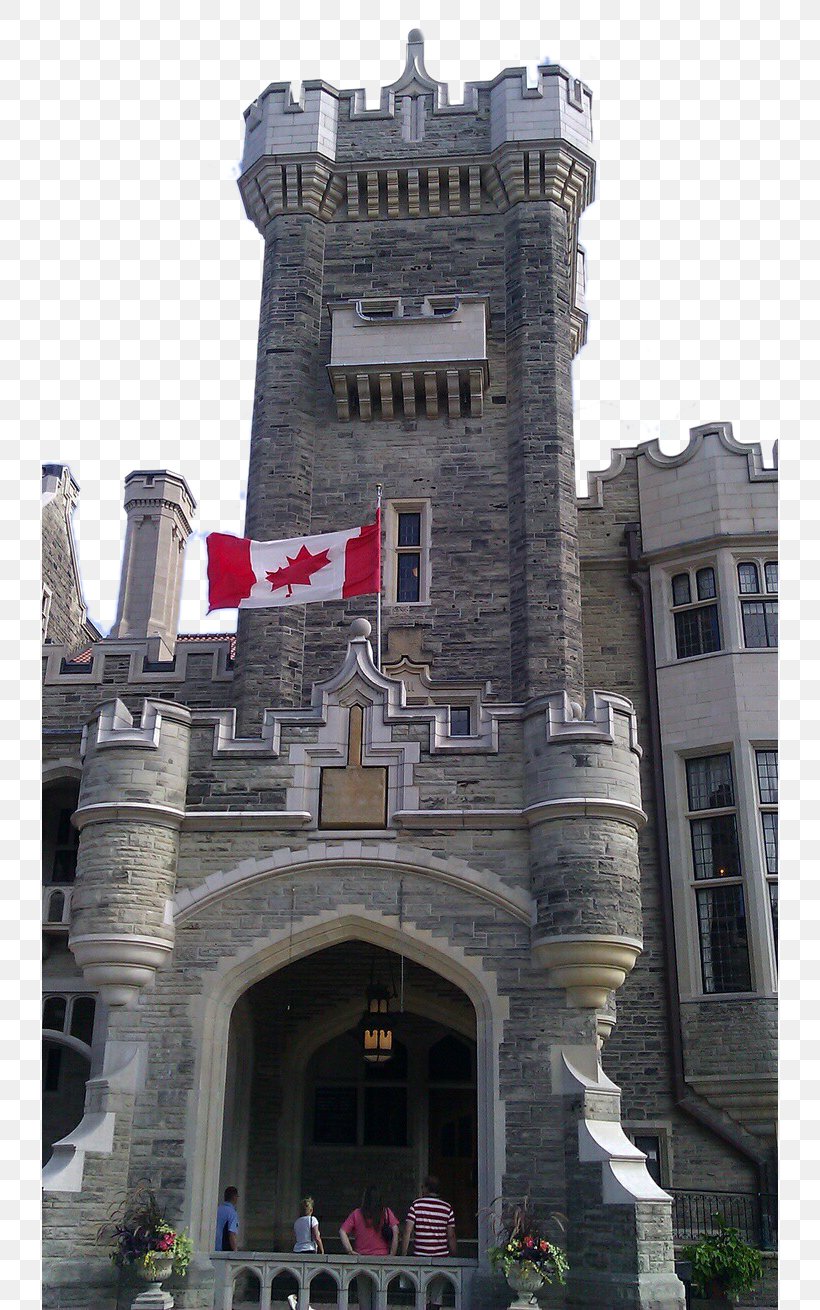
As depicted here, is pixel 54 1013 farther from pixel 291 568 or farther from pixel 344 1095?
pixel 291 568

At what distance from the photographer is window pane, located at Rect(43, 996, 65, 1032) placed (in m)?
18.8

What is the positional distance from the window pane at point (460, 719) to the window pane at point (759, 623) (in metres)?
4.37

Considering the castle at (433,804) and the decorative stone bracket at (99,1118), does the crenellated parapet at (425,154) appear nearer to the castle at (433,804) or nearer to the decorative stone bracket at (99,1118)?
the castle at (433,804)

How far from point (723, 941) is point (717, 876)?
91cm

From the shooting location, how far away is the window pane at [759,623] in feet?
63.4

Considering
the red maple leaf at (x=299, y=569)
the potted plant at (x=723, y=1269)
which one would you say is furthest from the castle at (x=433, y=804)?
the red maple leaf at (x=299, y=569)

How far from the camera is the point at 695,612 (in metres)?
20.1

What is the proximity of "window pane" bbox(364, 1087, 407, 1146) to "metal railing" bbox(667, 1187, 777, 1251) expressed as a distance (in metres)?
3.70

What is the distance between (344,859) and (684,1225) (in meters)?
6.91

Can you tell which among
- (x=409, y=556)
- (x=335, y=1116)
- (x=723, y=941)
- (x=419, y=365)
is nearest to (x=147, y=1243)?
(x=335, y=1116)

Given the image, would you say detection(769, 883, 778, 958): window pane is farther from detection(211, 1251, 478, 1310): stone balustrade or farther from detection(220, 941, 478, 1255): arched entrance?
detection(211, 1251, 478, 1310): stone balustrade

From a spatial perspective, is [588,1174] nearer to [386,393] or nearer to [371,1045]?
[371,1045]

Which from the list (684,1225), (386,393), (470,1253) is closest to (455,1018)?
(470,1253)

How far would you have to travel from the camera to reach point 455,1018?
17188mm
